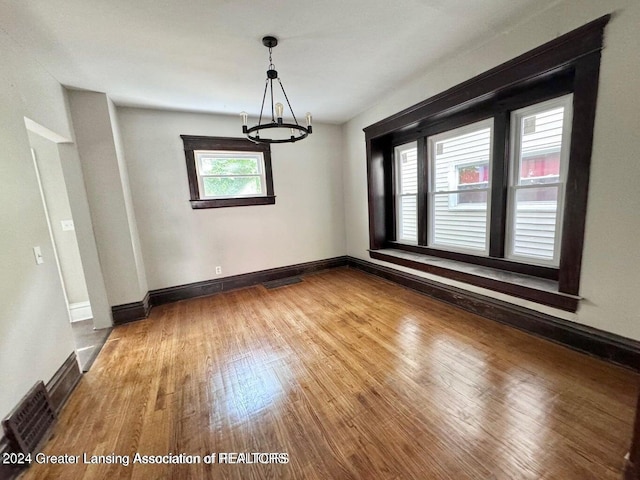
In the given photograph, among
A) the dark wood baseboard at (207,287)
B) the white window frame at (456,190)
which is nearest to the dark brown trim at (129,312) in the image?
the dark wood baseboard at (207,287)

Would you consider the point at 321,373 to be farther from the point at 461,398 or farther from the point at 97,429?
the point at 97,429

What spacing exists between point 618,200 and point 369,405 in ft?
7.31

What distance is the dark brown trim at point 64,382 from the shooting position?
179cm

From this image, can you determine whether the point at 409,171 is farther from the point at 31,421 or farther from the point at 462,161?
the point at 31,421

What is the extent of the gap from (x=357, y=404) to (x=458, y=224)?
250 cm

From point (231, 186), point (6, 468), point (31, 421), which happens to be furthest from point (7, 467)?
point (231, 186)

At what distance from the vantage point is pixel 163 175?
3523mm

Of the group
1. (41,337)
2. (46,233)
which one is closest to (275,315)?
(41,337)

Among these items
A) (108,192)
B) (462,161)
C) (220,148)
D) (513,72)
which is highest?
(513,72)

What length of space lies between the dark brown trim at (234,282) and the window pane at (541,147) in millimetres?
3219

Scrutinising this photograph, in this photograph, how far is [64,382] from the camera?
1923mm

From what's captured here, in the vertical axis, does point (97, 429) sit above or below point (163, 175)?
below

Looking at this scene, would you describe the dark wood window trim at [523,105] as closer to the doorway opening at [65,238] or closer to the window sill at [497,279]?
the window sill at [497,279]

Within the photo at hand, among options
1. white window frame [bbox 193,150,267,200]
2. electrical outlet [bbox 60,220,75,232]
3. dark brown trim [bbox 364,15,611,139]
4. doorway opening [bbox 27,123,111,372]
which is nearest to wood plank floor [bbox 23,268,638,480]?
doorway opening [bbox 27,123,111,372]
